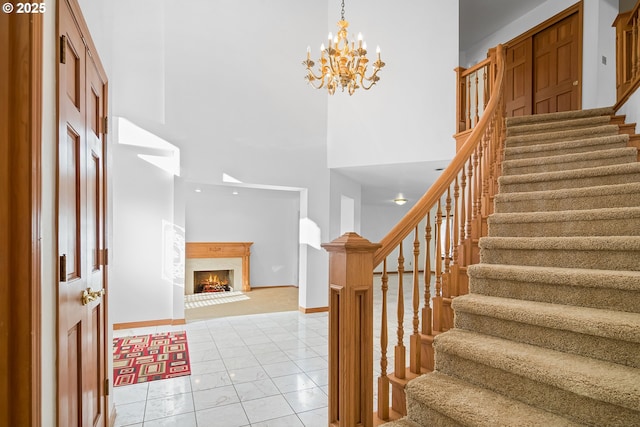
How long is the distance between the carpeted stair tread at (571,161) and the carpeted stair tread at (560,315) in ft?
5.62

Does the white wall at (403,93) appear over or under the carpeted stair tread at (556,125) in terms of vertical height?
over

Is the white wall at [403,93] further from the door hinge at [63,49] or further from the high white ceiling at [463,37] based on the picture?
the door hinge at [63,49]

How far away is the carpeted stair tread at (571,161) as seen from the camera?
2920 millimetres

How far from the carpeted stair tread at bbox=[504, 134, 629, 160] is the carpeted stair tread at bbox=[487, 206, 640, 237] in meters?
1.22

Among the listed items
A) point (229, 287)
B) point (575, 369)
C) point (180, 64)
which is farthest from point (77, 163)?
point (229, 287)

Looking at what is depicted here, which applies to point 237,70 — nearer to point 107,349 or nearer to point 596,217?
point 107,349

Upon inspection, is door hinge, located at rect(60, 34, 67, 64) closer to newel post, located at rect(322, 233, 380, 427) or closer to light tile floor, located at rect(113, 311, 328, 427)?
newel post, located at rect(322, 233, 380, 427)

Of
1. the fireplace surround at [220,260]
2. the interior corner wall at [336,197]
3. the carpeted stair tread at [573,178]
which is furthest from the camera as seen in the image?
the fireplace surround at [220,260]

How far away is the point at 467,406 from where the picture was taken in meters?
1.58

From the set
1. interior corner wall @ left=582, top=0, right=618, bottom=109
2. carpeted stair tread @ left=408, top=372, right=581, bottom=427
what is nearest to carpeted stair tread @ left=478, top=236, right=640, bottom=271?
carpeted stair tread @ left=408, top=372, right=581, bottom=427

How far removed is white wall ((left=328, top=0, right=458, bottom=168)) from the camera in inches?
199

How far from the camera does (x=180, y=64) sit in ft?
17.1

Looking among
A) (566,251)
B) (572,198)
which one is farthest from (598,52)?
(566,251)

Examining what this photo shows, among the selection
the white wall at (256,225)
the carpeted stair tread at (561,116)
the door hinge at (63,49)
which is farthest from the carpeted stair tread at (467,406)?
the white wall at (256,225)
